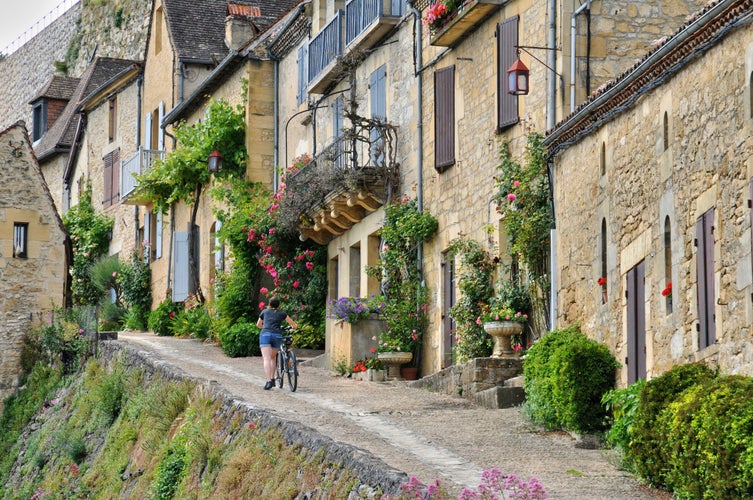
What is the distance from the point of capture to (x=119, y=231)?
1665 inches

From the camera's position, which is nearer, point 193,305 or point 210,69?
point 193,305

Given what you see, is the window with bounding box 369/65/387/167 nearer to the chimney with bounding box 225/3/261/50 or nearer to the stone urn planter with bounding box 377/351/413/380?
the stone urn planter with bounding box 377/351/413/380

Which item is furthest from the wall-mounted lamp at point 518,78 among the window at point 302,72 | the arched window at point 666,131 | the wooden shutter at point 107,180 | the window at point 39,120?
the window at point 39,120

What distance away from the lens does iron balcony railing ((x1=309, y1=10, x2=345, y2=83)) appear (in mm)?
27234

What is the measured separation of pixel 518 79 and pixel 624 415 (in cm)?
→ 617

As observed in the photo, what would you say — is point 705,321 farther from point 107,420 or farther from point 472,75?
point 107,420

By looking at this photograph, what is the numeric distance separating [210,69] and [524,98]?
18.2m

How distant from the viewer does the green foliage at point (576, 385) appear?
1622 centimetres

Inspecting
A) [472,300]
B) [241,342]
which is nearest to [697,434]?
[472,300]

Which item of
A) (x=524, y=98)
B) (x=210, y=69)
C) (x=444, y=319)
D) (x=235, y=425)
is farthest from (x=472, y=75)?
(x=210, y=69)

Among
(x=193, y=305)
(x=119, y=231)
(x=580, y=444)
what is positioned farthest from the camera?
(x=119, y=231)

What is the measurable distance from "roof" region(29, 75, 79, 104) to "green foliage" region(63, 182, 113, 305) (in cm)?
690

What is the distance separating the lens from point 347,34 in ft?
88.6

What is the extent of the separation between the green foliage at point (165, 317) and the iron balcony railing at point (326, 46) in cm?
844
